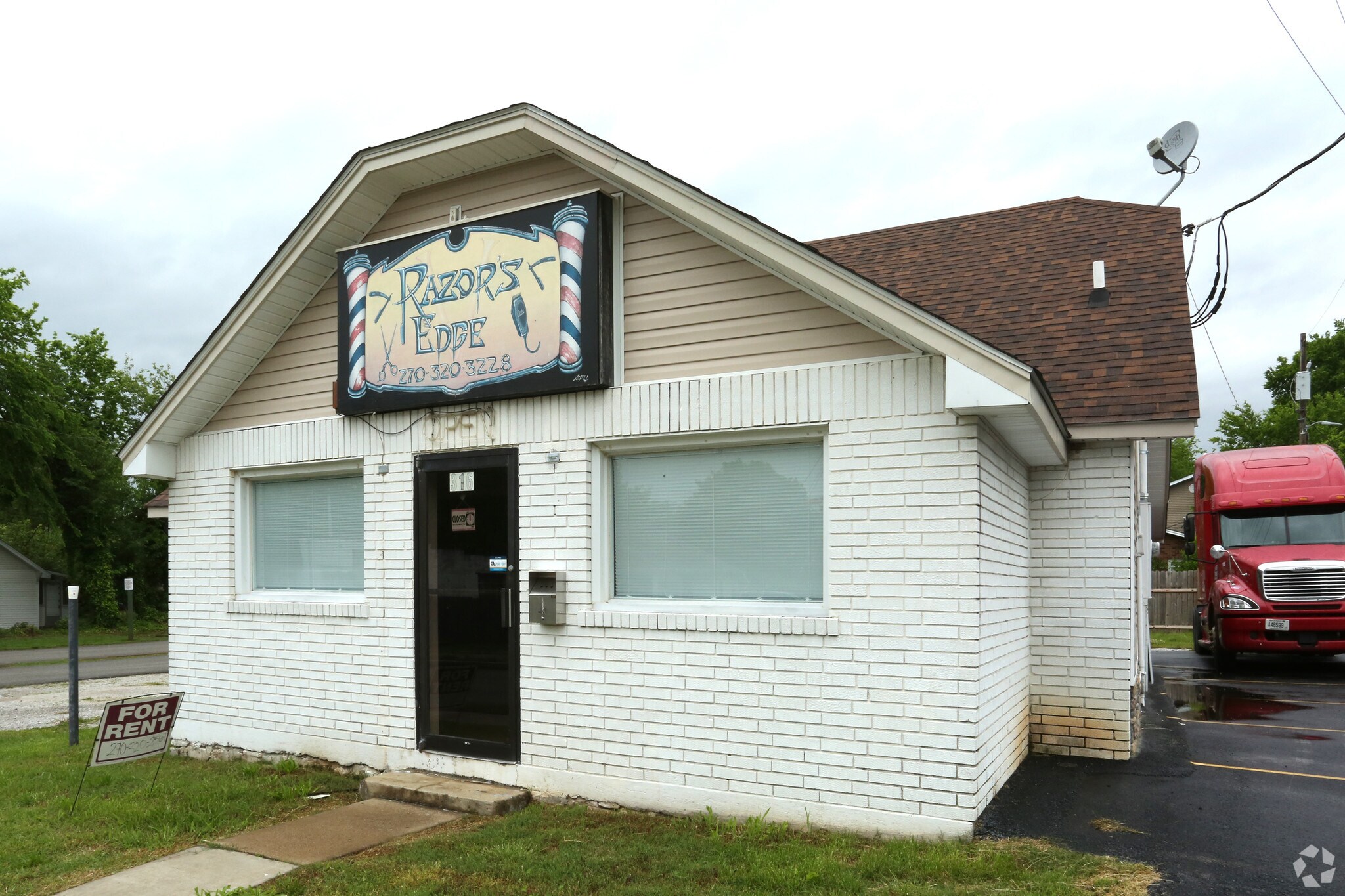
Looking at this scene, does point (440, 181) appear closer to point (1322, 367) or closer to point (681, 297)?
point (681, 297)

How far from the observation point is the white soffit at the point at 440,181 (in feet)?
19.3

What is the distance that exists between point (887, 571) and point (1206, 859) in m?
2.27

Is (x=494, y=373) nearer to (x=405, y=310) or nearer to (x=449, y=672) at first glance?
(x=405, y=310)

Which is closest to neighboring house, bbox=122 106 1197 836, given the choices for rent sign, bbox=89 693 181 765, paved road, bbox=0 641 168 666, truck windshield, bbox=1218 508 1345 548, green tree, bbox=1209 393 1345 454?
for rent sign, bbox=89 693 181 765

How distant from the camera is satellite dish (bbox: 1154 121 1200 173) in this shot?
39.2 ft

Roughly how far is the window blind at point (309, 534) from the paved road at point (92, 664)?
39.4ft

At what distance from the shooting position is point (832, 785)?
20.0 feet

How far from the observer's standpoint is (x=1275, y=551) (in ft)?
44.4

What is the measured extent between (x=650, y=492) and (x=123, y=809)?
4.58 metres

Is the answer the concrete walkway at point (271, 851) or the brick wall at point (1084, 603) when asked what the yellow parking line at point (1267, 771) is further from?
the concrete walkway at point (271, 851)

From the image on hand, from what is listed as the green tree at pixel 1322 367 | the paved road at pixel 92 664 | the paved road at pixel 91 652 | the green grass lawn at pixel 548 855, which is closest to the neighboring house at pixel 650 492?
the green grass lawn at pixel 548 855

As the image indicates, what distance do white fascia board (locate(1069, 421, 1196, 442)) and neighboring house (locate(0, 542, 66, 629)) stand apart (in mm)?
39158

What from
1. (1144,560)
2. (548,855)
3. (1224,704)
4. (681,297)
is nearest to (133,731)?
(548,855)

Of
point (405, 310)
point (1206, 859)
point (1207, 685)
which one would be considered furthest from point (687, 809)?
point (1207, 685)
